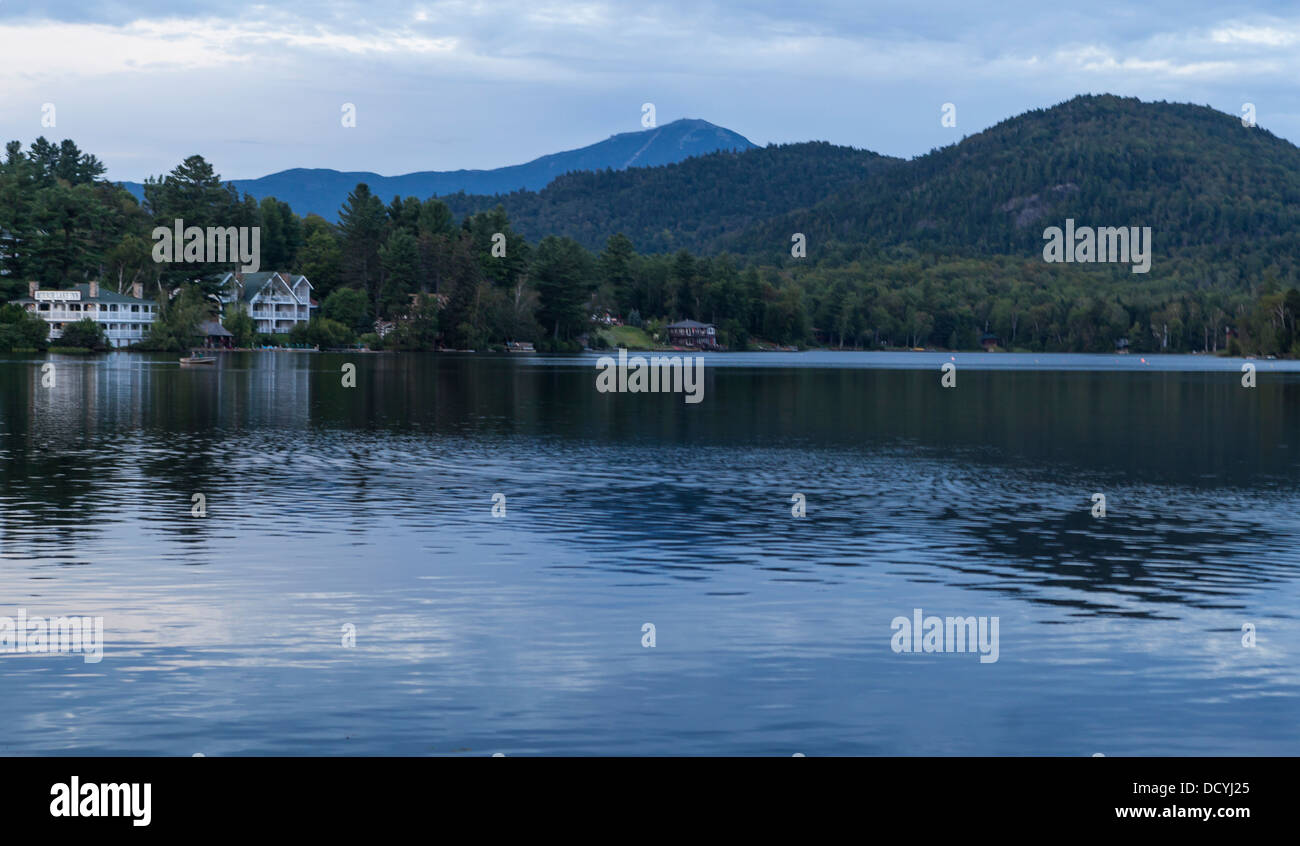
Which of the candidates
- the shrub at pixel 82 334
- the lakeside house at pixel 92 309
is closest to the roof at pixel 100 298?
the lakeside house at pixel 92 309

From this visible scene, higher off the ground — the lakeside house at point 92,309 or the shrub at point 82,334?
the lakeside house at point 92,309

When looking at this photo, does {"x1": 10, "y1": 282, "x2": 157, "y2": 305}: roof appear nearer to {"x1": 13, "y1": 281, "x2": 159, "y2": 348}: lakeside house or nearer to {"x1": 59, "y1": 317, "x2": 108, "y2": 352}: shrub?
{"x1": 13, "y1": 281, "x2": 159, "y2": 348}: lakeside house

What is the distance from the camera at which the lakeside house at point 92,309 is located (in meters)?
182

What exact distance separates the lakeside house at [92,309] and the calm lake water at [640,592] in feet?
444

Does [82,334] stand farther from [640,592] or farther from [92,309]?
[640,592]

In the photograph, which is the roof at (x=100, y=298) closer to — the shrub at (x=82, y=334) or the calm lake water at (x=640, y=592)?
the shrub at (x=82, y=334)

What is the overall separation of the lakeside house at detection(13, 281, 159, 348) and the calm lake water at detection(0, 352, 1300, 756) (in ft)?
444

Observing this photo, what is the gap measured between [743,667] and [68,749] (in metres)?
9.48

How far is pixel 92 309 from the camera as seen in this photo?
188 m

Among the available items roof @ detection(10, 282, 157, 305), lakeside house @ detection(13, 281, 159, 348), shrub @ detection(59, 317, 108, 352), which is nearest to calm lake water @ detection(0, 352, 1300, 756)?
shrub @ detection(59, 317, 108, 352)

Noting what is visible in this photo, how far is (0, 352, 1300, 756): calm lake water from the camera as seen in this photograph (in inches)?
666

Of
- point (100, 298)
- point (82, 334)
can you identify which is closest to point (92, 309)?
point (100, 298)

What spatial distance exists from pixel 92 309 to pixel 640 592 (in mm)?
181974
